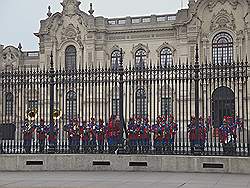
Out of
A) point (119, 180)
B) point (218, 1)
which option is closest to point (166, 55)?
point (218, 1)

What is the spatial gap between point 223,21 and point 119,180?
27.2 meters

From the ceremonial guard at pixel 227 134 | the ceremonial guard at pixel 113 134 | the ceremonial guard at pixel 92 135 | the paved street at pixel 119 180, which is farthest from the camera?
the ceremonial guard at pixel 92 135

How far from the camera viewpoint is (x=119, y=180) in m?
11.6

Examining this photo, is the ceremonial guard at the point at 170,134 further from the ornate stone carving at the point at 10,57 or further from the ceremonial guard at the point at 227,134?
the ornate stone carving at the point at 10,57

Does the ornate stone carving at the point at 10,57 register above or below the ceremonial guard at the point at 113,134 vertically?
above

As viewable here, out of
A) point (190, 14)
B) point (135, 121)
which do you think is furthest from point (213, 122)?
point (190, 14)

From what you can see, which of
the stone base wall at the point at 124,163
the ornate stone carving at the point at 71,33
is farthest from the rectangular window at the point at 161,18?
the stone base wall at the point at 124,163

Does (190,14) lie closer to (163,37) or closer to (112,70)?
(163,37)

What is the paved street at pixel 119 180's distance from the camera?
35.0 ft

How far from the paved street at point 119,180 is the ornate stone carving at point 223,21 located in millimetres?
25451

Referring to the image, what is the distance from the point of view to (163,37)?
127ft

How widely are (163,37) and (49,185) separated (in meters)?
29.4

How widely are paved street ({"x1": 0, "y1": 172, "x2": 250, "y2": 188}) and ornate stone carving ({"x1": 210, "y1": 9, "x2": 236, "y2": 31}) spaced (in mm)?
25451

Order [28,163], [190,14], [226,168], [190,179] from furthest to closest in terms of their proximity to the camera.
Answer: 1. [190,14]
2. [28,163]
3. [226,168]
4. [190,179]
